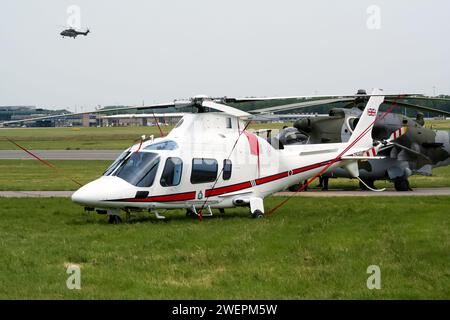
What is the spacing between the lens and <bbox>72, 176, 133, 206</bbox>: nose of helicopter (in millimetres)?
17016

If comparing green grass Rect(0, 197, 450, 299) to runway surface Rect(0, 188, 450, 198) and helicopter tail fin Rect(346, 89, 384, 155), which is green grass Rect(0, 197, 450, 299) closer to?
helicopter tail fin Rect(346, 89, 384, 155)

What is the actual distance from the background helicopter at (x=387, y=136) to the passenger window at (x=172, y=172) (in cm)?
1076

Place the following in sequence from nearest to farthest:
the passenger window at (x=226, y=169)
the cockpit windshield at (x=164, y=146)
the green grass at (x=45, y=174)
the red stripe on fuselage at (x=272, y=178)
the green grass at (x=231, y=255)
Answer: the green grass at (x=231, y=255) < the cockpit windshield at (x=164, y=146) < the passenger window at (x=226, y=169) < the red stripe on fuselage at (x=272, y=178) < the green grass at (x=45, y=174)

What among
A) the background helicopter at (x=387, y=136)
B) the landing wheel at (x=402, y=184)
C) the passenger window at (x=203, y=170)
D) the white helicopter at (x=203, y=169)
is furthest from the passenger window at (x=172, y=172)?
the landing wheel at (x=402, y=184)

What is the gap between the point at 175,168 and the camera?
18.1 meters

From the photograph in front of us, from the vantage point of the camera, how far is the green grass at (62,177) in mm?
31281

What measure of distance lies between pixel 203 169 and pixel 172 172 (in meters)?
0.87

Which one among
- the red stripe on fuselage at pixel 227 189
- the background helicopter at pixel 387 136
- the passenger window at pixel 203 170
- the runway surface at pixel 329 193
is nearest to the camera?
the passenger window at pixel 203 170

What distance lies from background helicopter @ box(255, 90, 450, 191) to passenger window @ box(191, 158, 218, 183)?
32.4ft

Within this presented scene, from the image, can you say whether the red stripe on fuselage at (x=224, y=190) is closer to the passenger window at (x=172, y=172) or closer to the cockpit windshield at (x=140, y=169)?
the passenger window at (x=172, y=172)

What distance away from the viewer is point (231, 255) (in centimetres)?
1323

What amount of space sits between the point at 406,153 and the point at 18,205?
48.3 ft

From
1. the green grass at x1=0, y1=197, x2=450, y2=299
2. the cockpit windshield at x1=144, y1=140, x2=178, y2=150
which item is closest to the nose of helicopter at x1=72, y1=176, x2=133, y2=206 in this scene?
the green grass at x1=0, y1=197, x2=450, y2=299

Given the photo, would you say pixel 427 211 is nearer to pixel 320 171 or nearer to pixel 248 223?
pixel 320 171
